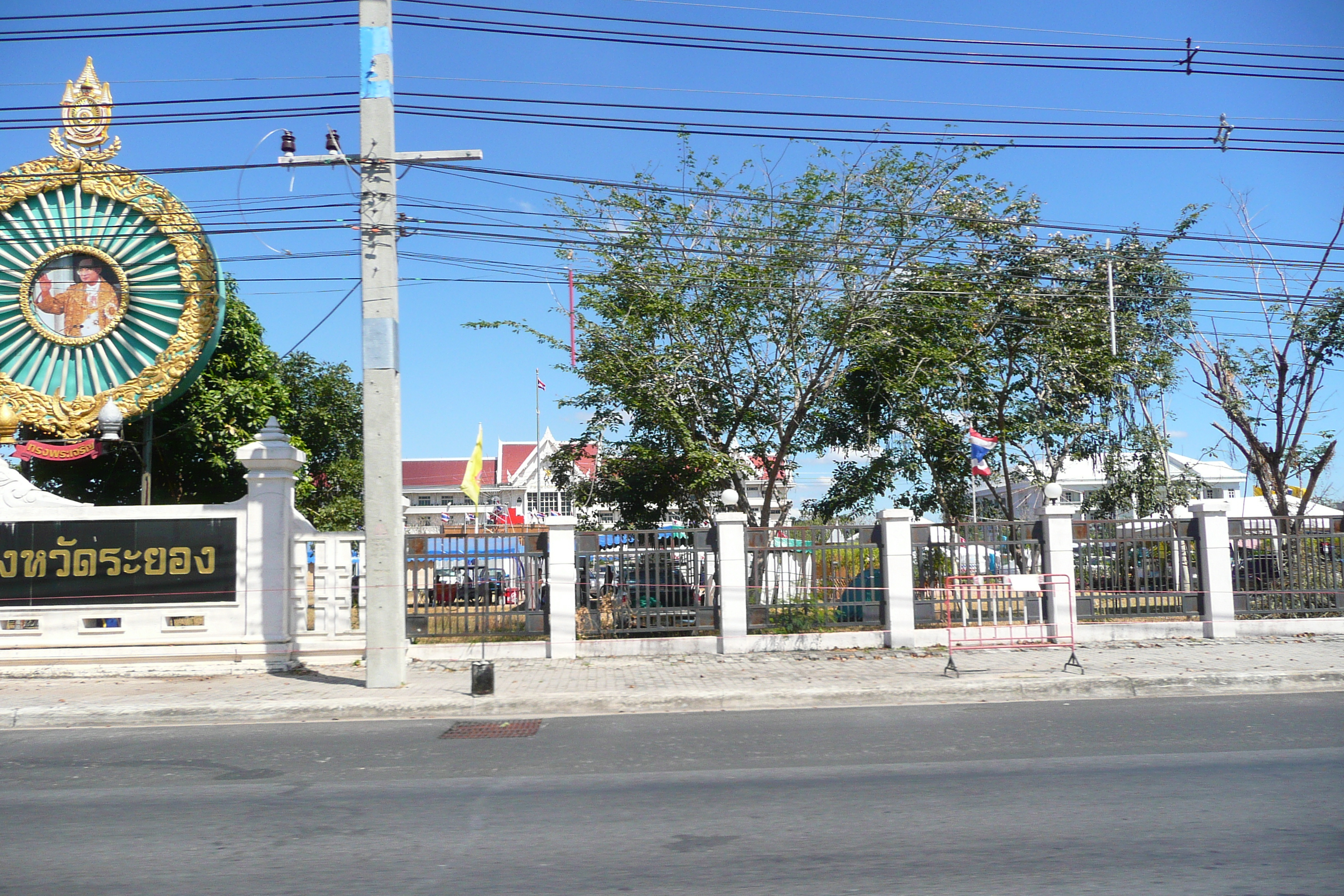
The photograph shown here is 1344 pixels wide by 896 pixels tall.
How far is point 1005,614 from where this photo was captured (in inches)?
614

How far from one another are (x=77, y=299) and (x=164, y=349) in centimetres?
169

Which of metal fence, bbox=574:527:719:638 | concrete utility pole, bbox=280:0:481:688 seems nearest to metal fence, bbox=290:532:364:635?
concrete utility pole, bbox=280:0:481:688

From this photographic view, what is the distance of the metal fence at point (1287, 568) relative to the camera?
1627cm

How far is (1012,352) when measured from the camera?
69.9ft

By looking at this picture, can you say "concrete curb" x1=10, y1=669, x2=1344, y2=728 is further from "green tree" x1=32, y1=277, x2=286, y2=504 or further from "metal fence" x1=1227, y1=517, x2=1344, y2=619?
"green tree" x1=32, y1=277, x2=286, y2=504

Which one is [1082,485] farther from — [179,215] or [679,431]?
[179,215]

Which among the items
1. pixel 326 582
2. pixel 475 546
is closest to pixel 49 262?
pixel 326 582

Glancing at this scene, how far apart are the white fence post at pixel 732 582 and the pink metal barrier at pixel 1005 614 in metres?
2.99

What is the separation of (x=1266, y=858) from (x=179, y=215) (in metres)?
16.1

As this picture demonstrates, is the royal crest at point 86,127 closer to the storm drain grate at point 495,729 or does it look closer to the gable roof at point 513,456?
the storm drain grate at point 495,729

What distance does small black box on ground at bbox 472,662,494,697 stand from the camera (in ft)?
36.4

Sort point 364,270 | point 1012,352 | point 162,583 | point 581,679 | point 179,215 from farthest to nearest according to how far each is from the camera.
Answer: point 1012,352 < point 179,215 < point 162,583 < point 581,679 < point 364,270

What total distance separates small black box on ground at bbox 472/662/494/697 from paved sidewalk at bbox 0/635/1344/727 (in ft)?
0.28

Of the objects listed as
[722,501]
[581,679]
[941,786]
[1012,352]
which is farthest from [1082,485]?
[941,786]
